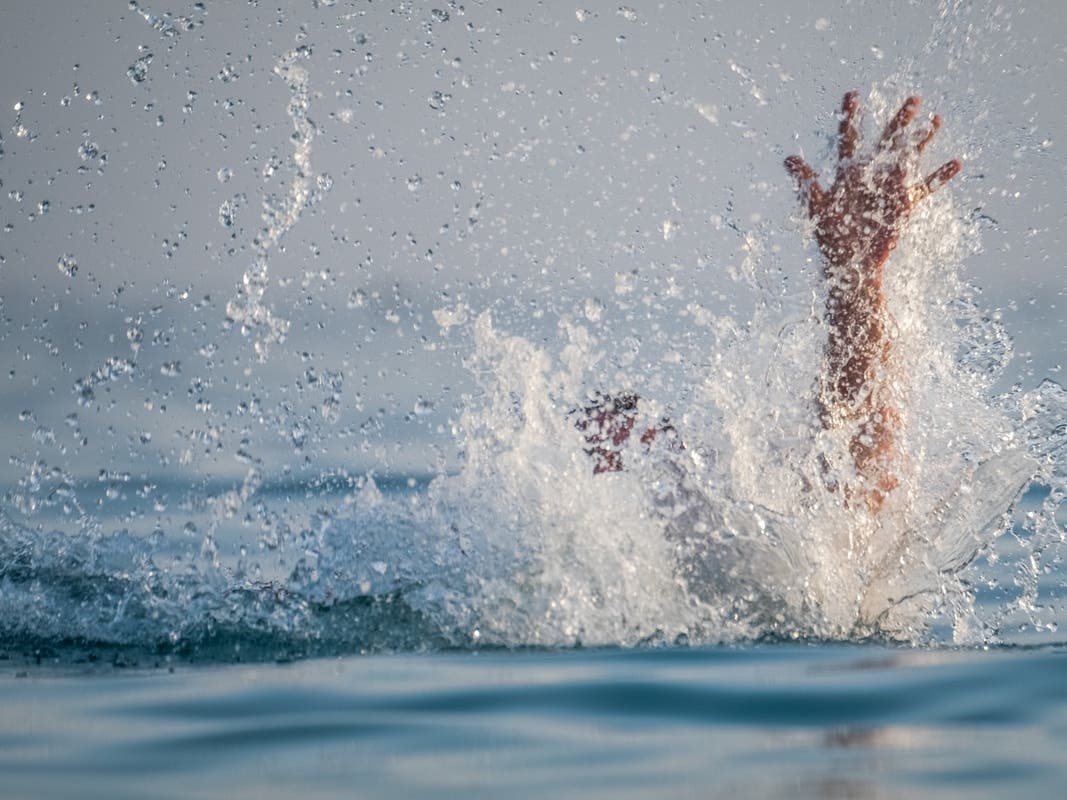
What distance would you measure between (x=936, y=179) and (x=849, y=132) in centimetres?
36

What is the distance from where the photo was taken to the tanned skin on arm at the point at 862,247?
197 inches

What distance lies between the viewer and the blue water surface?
2.32 meters

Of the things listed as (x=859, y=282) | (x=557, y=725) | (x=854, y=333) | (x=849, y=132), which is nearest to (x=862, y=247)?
(x=859, y=282)

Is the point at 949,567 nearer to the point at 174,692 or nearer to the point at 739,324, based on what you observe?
the point at 739,324

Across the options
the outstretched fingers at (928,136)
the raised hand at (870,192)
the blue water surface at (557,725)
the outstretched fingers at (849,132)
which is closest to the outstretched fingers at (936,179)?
the raised hand at (870,192)

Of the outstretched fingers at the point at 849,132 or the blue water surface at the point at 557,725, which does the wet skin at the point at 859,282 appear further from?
the blue water surface at the point at 557,725

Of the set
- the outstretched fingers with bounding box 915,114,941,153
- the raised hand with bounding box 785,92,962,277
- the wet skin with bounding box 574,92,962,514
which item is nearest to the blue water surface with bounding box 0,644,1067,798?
the wet skin with bounding box 574,92,962,514

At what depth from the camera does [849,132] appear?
5270 millimetres

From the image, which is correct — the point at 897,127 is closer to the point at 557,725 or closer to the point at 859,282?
the point at 859,282

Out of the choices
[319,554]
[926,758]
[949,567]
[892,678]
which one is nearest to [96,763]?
[926,758]

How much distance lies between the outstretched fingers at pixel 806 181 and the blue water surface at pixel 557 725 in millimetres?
2100

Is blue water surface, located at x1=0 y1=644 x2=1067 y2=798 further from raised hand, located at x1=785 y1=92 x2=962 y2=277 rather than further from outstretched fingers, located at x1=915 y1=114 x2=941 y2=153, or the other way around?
outstretched fingers, located at x1=915 y1=114 x2=941 y2=153

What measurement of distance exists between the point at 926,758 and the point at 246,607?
2415 mm

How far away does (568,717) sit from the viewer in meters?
2.81
